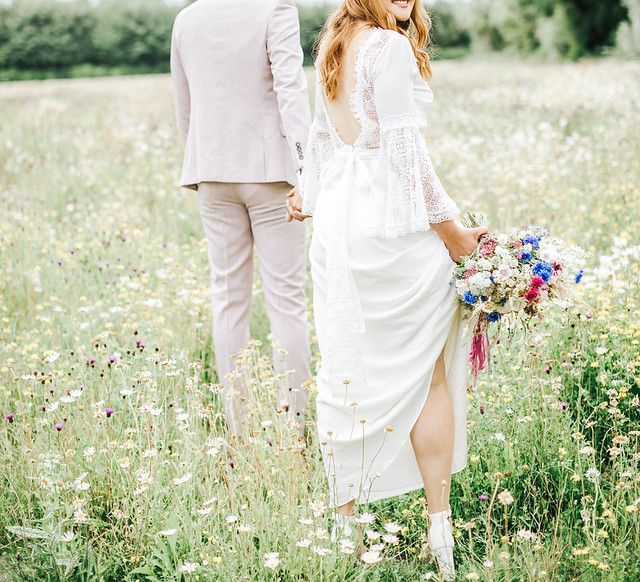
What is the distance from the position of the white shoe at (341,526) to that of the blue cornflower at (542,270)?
1.04m

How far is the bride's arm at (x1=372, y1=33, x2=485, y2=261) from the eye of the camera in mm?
2635

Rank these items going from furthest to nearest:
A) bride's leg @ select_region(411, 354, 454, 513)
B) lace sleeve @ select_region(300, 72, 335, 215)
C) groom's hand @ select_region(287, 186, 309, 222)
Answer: groom's hand @ select_region(287, 186, 309, 222) < lace sleeve @ select_region(300, 72, 335, 215) < bride's leg @ select_region(411, 354, 454, 513)

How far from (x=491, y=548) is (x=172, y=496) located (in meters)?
1.17

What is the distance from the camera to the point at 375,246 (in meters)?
2.84

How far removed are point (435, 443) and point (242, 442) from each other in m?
1.03

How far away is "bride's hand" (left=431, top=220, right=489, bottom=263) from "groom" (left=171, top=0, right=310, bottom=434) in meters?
0.94

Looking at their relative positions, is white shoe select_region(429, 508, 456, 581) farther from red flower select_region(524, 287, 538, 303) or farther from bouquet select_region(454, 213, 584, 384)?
red flower select_region(524, 287, 538, 303)

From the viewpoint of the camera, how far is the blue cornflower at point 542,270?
2684mm

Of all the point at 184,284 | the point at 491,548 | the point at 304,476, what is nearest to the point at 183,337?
the point at 184,284

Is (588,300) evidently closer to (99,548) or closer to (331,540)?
(331,540)

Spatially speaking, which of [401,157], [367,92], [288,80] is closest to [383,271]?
[401,157]

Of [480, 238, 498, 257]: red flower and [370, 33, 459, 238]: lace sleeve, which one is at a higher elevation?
[370, 33, 459, 238]: lace sleeve

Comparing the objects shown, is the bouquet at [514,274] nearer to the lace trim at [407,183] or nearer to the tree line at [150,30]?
the lace trim at [407,183]

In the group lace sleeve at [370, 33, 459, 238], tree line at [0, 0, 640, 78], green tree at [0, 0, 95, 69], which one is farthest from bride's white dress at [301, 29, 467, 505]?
green tree at [0, 0, 95, 69]
